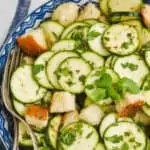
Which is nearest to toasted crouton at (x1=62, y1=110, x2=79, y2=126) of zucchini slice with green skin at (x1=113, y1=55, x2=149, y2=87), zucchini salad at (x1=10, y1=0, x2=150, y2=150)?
zucchini salad at (x1=10, y1=0, x2=150, y2=150)

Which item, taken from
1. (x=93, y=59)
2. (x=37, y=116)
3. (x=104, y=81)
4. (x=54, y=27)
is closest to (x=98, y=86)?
(x=104, y=81)

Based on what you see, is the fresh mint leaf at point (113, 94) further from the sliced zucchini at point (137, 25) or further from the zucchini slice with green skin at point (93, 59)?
the sliced zucchini at point (137, 25)

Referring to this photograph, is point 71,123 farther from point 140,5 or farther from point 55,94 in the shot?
point 140,5

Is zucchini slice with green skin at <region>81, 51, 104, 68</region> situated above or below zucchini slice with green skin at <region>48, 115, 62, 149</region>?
above

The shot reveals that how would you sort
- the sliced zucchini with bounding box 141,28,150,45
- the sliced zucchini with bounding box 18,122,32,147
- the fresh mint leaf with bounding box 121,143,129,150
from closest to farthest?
the fresh mint leaf with bounding box 121,143,129,150
the sliced zucchini with bounding box 18,122,32,147
the sliced zucchini with bounding box 141,28,150,45

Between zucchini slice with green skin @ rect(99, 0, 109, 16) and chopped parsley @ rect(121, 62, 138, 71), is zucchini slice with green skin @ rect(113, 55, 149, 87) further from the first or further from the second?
zucchini slice with green skin @ rect(99, 0, 109, 16)

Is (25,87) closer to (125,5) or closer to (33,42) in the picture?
(33,42)

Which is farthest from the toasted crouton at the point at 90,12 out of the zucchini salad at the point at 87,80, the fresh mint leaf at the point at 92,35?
the fresh mint leaf at the point at 92,35
